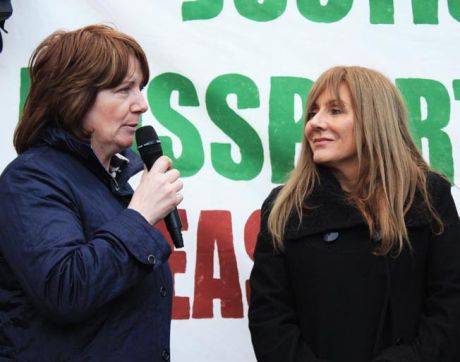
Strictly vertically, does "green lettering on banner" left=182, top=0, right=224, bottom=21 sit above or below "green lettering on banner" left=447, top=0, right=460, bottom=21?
above

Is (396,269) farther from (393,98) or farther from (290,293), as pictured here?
(393,98)

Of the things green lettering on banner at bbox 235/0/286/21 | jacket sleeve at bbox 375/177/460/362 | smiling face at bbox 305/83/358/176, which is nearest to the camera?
jacket sleeve at bbox 375/177/460/362

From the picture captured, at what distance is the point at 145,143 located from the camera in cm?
181

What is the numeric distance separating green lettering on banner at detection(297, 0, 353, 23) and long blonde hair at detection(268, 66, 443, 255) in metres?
0.70

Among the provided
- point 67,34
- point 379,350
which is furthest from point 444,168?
point 67,34

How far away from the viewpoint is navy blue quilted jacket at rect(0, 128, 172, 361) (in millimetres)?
1477

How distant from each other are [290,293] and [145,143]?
1.89 ft

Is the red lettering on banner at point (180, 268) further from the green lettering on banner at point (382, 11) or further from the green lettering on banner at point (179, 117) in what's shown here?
the green lettering on banner at point (382, 11)

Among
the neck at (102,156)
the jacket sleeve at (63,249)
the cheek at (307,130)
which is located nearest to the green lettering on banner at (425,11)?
the cheek at (307,130)

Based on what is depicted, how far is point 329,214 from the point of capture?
1.98m

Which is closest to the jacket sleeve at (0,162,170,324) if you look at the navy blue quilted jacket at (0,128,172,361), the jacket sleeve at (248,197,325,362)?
the navy blue quilted jacket at (0,128,172,361)

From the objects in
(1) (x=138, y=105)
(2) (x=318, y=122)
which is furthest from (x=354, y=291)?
(1) (x=138, y=105)

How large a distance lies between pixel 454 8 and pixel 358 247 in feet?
4.18

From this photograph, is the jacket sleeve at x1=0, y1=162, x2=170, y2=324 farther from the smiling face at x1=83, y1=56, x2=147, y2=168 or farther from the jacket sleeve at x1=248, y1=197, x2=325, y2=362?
the jacket sleeve at x1=248, y1=197, x2=325, y2=362
